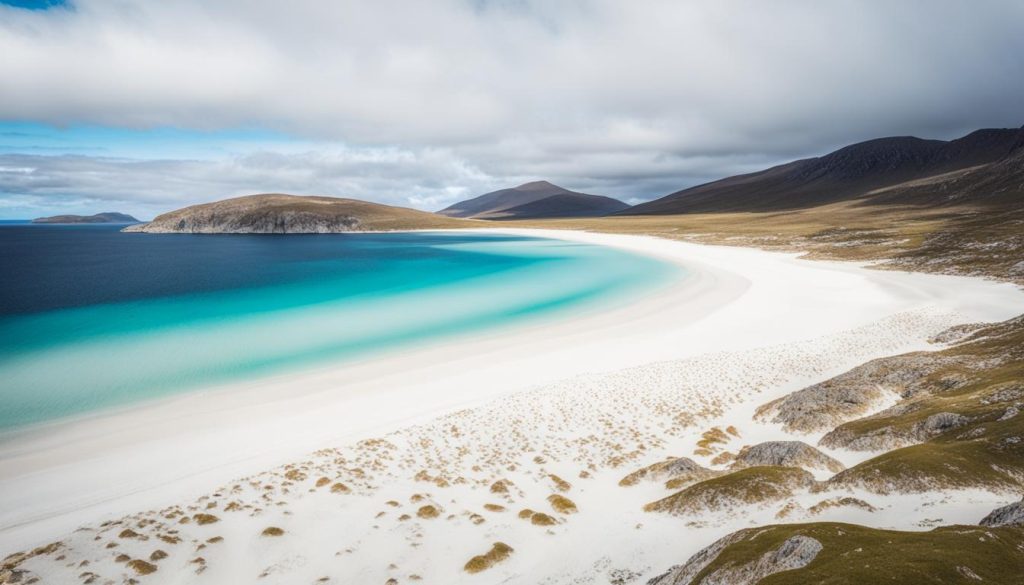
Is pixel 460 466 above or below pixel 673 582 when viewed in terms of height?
below

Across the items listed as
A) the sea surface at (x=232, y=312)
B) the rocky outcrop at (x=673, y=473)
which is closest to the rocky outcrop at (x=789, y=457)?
the rocky outcrop at (x=673, y=473)

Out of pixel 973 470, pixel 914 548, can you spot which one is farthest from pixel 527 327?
pixel 914 548

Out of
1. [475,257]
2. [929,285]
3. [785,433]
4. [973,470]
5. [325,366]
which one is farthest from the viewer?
[475,257]

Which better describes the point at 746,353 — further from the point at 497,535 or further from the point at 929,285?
the point at 929,285

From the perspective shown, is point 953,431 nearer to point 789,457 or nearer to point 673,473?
point 789,457

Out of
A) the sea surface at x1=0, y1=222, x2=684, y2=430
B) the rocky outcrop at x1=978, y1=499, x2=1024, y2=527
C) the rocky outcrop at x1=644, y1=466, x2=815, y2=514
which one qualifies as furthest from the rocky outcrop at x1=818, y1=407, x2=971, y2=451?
the sea surface at x1=0, y1=222, x2=684, y2=430

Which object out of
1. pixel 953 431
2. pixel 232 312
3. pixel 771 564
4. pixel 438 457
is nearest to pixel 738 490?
pixel 771 564

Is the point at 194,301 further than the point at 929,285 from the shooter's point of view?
Yes

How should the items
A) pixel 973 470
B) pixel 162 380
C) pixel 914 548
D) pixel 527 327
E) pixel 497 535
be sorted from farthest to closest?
pixel 527 327 < pixel 162 380 < pixel 497 535 < pixel 973 470 < pixel 914 548

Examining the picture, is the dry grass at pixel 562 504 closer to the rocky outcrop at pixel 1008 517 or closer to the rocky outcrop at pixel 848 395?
the rocky outcrop at pixel 1008 517
